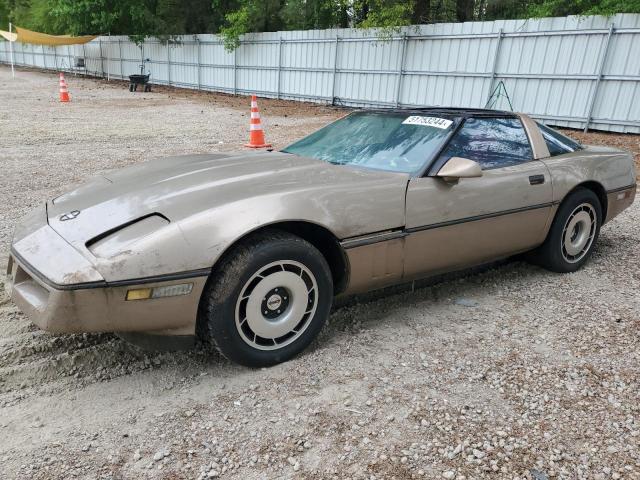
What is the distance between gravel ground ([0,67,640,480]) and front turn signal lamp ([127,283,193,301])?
0.52 metres

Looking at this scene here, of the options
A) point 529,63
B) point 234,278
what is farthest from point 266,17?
point 234,278

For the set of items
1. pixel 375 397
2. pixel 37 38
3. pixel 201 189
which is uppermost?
pixel 37 38

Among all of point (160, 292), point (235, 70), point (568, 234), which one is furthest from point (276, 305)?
point (235, 70)

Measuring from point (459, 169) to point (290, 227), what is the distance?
1067 mm

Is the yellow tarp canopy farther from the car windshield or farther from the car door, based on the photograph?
the car door

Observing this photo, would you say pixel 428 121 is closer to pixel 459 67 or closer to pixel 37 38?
pixel 459 67

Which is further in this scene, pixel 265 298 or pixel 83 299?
pixel 265 298

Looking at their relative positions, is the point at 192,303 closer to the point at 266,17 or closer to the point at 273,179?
the point at 273,179

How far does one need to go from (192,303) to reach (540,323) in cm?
219

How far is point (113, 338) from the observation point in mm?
2865

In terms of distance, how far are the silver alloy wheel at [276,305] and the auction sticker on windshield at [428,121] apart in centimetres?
146

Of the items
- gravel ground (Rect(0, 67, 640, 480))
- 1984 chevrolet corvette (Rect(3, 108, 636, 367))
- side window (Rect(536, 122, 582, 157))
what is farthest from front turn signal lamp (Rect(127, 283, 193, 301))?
side window (Rect(536, 122, 582, 157))

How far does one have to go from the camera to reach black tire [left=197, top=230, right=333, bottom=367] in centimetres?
242

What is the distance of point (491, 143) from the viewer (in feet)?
11.8
